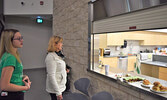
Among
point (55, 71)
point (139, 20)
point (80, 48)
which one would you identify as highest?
point (139, 20)

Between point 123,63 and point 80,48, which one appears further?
point 123,63

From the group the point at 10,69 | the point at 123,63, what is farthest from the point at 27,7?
the point at 10,69

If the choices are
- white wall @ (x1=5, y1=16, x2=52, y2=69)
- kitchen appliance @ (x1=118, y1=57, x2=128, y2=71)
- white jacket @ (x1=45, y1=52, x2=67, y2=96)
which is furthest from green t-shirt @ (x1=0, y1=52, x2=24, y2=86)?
white wall @ (x1=5, y1=16, x2=52, y2=69)

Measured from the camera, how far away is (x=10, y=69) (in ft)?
4.54

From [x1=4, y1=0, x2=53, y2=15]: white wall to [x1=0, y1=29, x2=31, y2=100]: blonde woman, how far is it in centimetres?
423

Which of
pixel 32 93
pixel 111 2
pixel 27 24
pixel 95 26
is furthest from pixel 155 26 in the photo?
pixel 27 24

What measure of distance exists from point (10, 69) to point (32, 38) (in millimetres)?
5588

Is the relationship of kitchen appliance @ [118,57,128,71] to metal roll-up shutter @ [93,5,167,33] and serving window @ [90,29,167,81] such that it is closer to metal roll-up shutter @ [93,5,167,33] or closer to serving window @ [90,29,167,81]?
serving window @ [90,29,167,81]

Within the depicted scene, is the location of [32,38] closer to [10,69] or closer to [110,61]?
[110,61]

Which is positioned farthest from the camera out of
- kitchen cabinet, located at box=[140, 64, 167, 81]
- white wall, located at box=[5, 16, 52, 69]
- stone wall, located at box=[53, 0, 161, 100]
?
white wall, located at box=[5, 16, 52, 69]

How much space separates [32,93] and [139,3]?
3.55 meters

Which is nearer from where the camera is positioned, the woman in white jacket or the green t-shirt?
the green t-shirt

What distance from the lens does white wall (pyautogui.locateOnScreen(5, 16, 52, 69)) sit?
6.31 metres

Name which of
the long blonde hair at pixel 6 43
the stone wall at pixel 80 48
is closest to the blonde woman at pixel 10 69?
the long blonde hair at pixel 6 43
